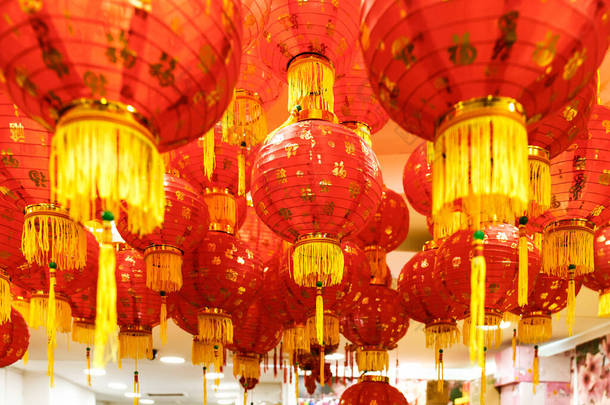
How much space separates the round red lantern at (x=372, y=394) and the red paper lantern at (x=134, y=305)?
2.57 ft

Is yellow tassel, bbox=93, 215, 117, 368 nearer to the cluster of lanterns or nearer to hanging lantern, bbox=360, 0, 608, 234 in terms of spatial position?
the cluster of lanterns

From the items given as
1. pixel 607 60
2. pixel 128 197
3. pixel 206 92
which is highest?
pixel 607 60

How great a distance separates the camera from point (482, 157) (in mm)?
725

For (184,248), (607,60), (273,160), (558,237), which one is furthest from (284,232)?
(607,60)

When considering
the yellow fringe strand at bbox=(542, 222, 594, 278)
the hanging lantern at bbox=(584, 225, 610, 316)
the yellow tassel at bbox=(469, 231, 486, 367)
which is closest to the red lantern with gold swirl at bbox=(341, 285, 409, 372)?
the hanging lantern at bbox=(584, 225, 610, 316)

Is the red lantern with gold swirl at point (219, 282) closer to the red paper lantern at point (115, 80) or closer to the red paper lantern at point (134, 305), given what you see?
the red paper lantern at point (134, 305)

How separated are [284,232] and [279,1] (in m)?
0.52

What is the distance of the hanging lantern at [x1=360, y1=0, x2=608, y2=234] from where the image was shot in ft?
2.22

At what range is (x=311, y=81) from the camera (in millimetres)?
1426

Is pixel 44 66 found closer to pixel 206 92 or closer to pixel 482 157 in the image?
pixel 206 92

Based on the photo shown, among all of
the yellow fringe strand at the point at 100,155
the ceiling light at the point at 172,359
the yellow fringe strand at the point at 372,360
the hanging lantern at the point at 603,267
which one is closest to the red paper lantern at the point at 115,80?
the yellow fringe strand at the point at 100,155

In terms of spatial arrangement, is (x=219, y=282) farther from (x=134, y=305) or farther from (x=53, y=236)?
(x=53, y=236)

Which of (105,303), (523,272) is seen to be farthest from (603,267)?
(105,303)

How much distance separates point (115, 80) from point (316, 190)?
0.72 meters
